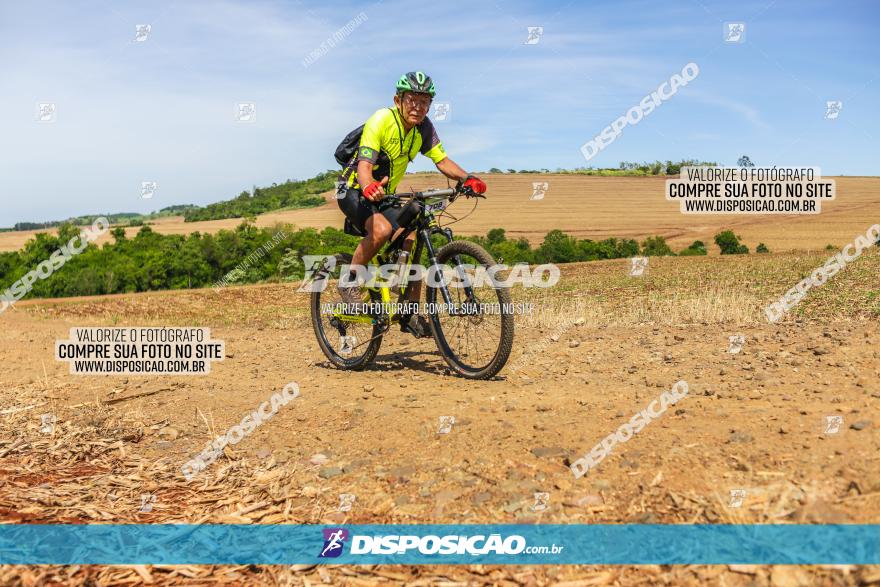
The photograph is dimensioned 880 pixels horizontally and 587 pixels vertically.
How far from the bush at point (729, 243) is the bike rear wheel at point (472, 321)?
3237 centimetres

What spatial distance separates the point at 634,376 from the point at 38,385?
645cm

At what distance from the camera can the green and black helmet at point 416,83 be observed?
6441 millimetres

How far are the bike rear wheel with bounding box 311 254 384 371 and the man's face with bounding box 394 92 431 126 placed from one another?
1.78m

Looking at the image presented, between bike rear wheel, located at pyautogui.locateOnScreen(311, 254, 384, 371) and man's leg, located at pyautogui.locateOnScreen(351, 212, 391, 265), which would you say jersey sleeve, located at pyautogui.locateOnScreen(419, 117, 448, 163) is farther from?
bike rear wheel, located at pyautogui.locateOnScreen(311, 254, 384, 371)

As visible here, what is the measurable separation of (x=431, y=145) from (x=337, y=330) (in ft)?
8.33

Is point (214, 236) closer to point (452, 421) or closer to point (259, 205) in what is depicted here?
point (259, 205)

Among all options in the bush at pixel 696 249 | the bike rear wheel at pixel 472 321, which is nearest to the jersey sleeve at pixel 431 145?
the bike rear wheel at pixel 472 321

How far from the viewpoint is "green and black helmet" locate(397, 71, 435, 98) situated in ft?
21.1

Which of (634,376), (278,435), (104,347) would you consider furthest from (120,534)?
(104,347)

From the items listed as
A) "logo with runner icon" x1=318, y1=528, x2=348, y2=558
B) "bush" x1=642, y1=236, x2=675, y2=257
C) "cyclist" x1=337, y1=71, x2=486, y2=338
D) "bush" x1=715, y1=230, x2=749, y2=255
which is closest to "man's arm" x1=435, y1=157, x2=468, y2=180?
"cyclist" x1=337, y1=71, x2=486, y2=338

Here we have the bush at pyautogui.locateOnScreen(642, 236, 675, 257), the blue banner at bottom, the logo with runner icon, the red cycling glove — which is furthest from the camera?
the bush at pyautogui.locateOnScreen(642, 236, 675, 257)

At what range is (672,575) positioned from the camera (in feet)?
9.96

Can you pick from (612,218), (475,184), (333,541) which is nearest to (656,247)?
(612,218)

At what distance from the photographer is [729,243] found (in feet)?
117
